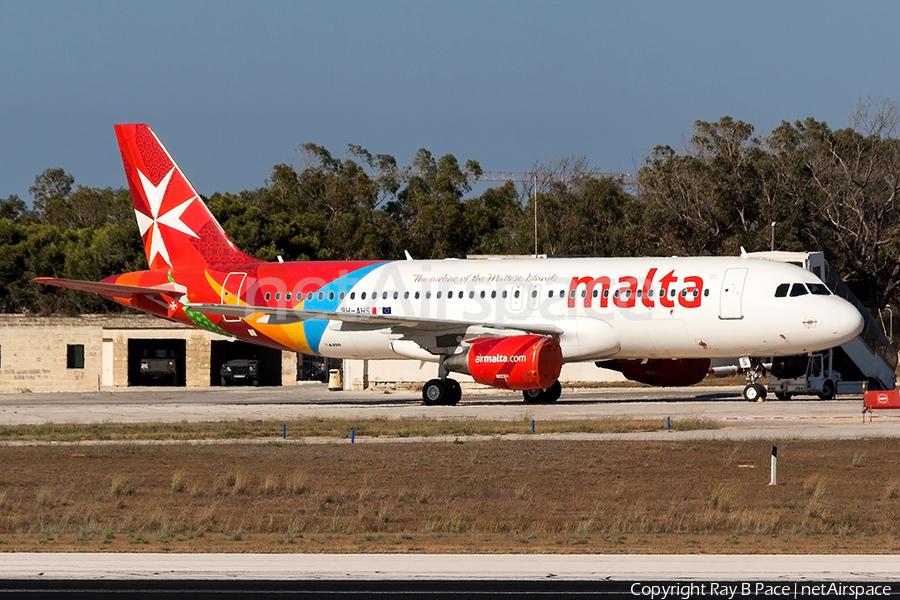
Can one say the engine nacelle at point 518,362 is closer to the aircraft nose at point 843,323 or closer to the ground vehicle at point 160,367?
the aircraft nose at point 843,323

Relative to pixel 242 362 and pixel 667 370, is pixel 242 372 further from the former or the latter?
pixel 667 370

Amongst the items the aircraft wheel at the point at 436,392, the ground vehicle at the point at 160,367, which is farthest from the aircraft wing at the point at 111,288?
the ground vehicle at the point at 160,367

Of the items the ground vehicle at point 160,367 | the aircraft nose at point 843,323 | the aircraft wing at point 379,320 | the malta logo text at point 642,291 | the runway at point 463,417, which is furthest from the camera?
the ground vehicle at point 160,367

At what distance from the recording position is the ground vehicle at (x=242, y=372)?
209ft

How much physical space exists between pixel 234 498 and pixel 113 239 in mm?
65002

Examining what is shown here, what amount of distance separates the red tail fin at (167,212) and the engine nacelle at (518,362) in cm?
1173

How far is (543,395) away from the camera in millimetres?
42031

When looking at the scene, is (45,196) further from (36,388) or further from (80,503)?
(80,503)

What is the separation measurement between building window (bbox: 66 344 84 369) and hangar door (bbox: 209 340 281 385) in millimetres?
6152

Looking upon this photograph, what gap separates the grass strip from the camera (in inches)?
1228

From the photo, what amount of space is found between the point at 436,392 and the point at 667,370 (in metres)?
7.23

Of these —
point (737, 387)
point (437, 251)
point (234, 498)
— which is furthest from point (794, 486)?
point (437, 251)

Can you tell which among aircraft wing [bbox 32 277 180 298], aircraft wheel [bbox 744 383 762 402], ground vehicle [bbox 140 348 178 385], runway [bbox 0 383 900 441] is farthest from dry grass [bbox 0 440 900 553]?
ground vehicle [bbox 140 348 178 385]

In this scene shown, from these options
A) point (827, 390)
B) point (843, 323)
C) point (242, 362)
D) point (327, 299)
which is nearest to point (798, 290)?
point (843, 323)
